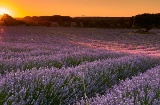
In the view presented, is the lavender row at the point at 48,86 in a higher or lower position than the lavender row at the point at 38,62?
higher

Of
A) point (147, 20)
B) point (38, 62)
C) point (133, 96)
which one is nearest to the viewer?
point (133, 96)

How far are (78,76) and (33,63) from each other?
6.96ft

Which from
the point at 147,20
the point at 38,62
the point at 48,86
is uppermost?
the point at 48,86

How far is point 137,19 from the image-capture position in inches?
1729

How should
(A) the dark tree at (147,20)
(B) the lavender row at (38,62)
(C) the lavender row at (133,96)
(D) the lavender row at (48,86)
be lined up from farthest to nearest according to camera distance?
1. (A) the dark tree at (147,20)
2. (B) the lavender row at (38,62)
3. (D) the lavender row at (48,86)
4. (C) the lavender row at (133,96)

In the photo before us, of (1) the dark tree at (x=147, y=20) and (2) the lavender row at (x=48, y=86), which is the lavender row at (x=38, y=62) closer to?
(2) the lavender row at (x=48, y=86)

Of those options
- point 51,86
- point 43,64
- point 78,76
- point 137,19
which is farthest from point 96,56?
point 137,19

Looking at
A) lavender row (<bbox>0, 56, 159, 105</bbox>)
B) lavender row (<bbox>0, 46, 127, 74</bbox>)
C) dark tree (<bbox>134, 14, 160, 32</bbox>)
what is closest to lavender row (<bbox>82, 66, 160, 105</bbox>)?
lavender row (<bbox>0, 56, 159, 105</bbox>)

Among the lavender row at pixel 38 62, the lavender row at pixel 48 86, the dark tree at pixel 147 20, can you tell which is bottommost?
the dark tree at pixel 147 20

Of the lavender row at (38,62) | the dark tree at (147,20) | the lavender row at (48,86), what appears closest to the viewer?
the lavender row at (48,86)

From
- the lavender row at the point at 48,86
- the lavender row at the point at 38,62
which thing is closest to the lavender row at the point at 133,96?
the lavender row at the point at 48,86

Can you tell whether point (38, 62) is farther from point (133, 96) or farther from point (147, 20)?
point (147, 20)

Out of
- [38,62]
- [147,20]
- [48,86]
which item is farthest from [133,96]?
[147,20]

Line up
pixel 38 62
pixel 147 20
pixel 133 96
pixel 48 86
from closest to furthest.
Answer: pixel 133 96 < pixel 48 86 < pixel 38 62 < pixel 147 20
